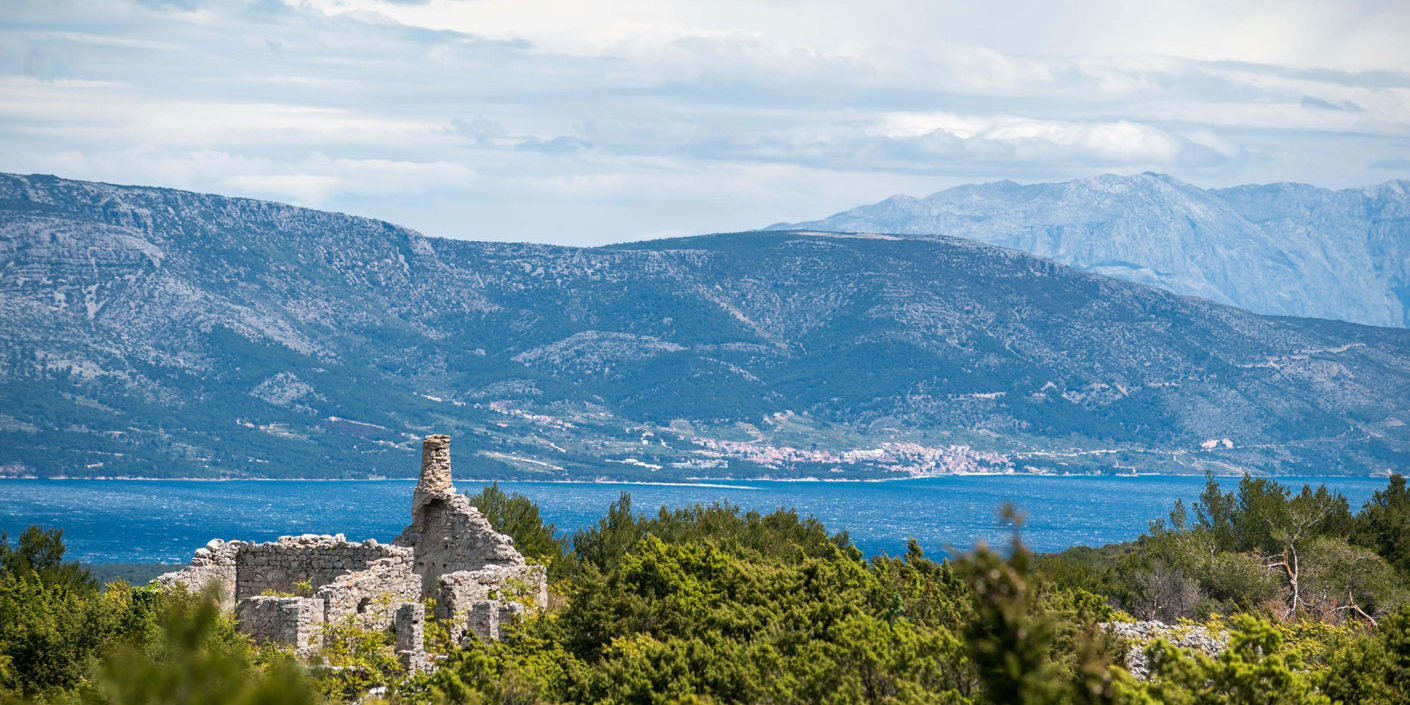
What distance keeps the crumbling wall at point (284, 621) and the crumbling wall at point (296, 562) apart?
3.40m

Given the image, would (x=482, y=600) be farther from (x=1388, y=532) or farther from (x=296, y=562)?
(x=1388, y=532)

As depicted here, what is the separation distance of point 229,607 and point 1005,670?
22.9 meters

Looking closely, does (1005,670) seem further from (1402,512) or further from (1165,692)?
(1402,512)

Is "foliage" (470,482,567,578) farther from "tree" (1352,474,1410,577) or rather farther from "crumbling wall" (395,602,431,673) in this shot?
"tree" (1352,474,1410,577)

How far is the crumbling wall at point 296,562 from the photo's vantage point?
33.1 m

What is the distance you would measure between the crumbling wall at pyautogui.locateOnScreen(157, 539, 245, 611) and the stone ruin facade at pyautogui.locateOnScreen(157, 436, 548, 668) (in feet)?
0.07

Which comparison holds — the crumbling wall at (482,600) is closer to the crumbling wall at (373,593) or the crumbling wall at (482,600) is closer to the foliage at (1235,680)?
the crumbling wall at (373,593)

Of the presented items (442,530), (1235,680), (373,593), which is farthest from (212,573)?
(1235,680)

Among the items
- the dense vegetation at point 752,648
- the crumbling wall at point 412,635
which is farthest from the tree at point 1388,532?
the crumbling wall at point 412,635

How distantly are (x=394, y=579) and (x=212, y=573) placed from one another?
3.89 m

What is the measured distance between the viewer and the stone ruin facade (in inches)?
1147

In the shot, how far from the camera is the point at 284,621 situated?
28984 millimetres

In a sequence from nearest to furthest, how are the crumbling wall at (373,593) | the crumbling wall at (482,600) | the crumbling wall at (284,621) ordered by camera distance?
the crumbling wall at (284,621)
the crumbling wall at (482,600)
the crumbling wall at (373,593)

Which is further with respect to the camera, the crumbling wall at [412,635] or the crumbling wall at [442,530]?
the crumbling wall at [442,530]
